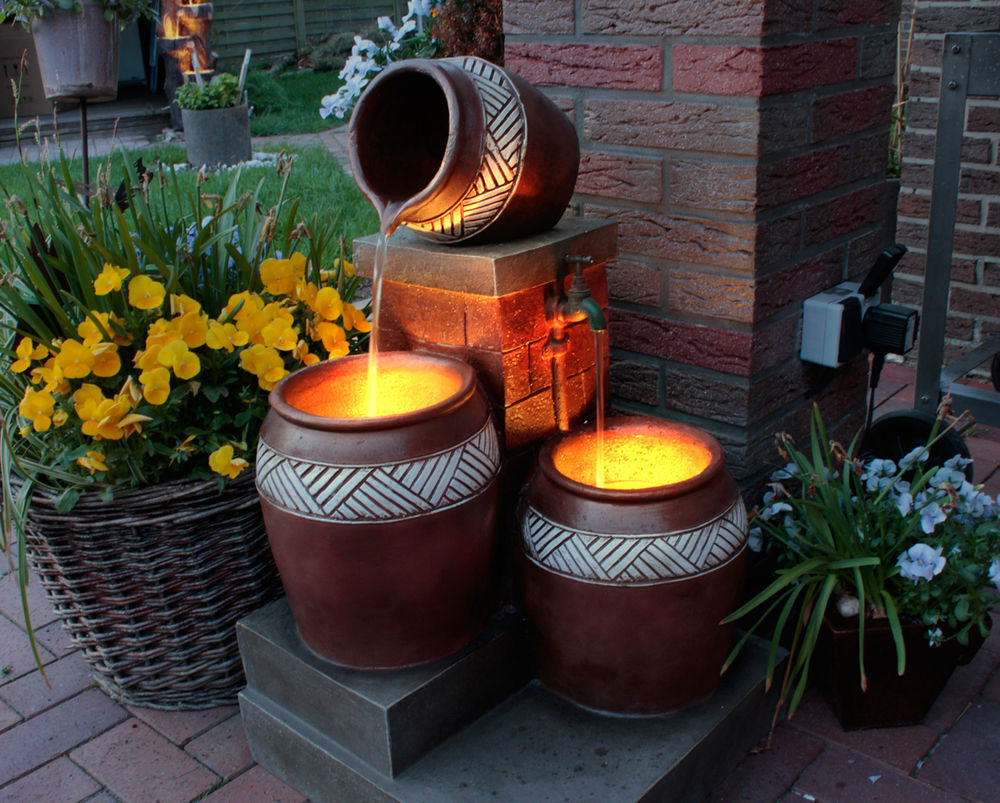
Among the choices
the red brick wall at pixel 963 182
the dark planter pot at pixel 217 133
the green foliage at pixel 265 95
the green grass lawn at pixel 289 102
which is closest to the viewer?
the red brick wall at pixel 963 182

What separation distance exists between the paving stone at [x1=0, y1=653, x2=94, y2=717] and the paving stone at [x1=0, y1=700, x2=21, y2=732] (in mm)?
10

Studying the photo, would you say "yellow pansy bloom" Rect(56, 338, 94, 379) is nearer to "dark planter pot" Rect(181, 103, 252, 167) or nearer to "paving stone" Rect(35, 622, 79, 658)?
"paving stone" Rect(35, 622, 79, 658)

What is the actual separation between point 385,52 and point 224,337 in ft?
5.29

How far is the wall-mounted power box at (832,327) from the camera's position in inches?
79.0

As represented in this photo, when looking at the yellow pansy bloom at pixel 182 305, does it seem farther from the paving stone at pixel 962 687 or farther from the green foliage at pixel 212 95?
the green foliage at pixel 212 95

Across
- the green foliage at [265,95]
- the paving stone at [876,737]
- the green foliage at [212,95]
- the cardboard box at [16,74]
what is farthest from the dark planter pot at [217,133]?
the paving stone at [876,737]

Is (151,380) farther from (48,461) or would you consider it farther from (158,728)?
(158,728)

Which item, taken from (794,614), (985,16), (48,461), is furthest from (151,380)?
(985,16)

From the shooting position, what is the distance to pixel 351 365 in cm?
174

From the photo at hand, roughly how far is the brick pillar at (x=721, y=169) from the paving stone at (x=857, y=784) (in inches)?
21.5

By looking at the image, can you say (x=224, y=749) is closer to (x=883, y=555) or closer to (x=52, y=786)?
(x=52, y=786)

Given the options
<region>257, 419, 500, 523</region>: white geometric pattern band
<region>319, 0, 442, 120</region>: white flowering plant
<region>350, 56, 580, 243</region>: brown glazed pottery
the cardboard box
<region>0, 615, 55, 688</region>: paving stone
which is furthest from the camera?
the cardboard box

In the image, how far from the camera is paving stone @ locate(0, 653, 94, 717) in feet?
6.53

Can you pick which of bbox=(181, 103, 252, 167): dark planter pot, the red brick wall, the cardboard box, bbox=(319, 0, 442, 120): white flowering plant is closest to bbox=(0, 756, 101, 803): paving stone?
bbox=(319, 0, 442, 120): white flowering plant
